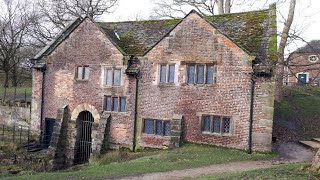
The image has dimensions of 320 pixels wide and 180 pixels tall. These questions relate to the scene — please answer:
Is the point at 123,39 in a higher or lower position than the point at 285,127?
higher

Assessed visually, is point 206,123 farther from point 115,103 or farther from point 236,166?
point 115,103

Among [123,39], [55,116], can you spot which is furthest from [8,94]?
[123,39]

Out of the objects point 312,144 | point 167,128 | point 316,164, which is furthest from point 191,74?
point 316,164

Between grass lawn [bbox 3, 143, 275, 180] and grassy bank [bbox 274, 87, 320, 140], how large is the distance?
292 inches

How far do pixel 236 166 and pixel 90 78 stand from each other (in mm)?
10986

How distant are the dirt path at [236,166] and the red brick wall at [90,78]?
6999 mm

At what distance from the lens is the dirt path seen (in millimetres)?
13570

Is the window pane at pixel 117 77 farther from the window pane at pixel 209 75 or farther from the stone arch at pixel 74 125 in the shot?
the window pane at pixel 209 75

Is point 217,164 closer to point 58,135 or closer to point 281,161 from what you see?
point 281,161

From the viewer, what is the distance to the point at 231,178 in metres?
11.5

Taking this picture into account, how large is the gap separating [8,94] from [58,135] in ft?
58.0

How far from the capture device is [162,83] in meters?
20.0

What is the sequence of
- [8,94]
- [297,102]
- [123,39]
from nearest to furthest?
[123,39], [297,102], [8,94]

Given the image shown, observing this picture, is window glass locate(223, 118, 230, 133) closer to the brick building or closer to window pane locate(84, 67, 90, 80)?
the brick building
